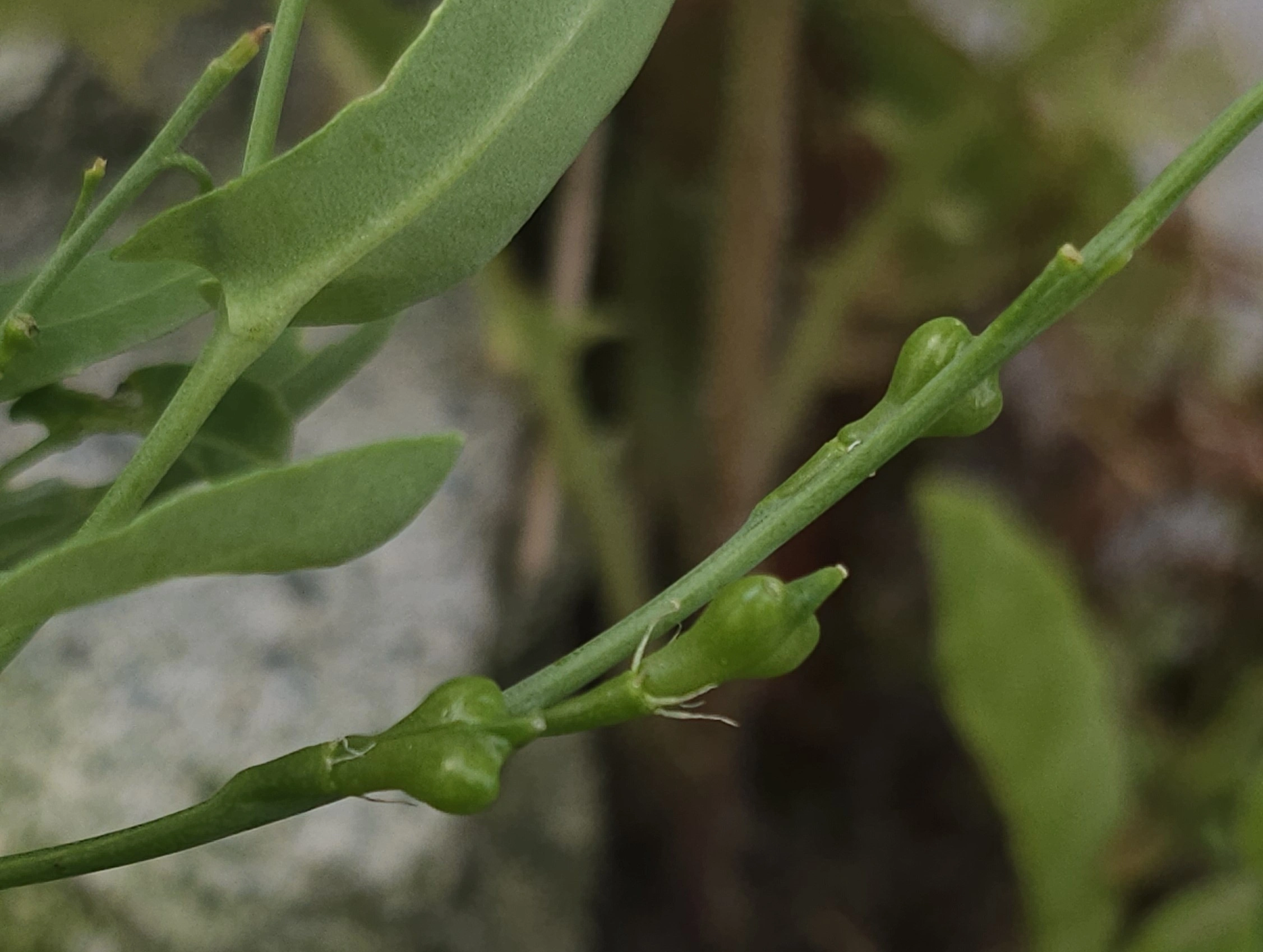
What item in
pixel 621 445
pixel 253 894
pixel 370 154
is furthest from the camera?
pixel 621 445

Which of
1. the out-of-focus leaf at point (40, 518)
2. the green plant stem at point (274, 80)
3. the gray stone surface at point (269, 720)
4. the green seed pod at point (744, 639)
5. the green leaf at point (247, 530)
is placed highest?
the gray stone surface at point (269, 720)

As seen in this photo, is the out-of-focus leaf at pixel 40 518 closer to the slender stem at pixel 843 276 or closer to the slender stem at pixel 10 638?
the slender stem at pixel 10 638

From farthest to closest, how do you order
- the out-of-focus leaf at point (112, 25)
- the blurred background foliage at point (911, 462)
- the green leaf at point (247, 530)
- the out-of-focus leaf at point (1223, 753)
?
the out-of-focus leaf at point (1223, 753) < the blurred background foliage at point (911, 462) < the out-of-focus leaf at point (112, 25) < the green leaf at point (247, 530)

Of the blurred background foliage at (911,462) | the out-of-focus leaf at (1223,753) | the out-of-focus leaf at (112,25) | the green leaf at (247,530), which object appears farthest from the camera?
the out-of-focus leaf at (1223,753)

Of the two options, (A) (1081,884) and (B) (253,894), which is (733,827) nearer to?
(A) (1081,884)

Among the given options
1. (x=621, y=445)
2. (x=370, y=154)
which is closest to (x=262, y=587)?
(x=621, y=445)

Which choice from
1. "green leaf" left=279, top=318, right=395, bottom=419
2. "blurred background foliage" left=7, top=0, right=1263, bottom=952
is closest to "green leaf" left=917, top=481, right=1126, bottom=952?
"blurred background foliage" left=7, top=0, right=1263, bottom=952

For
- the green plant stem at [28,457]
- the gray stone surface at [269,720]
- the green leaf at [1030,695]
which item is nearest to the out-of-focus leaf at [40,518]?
the green plant stem at [28,457]
